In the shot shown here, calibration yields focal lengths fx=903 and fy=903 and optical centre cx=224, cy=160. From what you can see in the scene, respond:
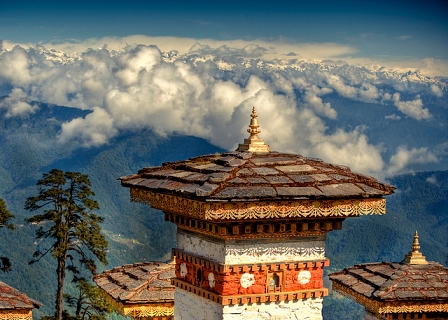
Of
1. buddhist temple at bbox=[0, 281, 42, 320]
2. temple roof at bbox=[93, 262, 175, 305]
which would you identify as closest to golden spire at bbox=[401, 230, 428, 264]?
temple roof at bbox=[93, 262, 175, 305]

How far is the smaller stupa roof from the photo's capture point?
33.1ft

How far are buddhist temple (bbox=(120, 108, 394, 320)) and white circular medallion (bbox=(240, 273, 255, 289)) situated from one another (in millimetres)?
12

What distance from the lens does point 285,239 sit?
10.6 m

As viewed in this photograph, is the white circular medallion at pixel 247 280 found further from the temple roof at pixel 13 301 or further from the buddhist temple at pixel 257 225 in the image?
the temple roof at pixel 13 301

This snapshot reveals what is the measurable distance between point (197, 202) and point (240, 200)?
1.59 ft

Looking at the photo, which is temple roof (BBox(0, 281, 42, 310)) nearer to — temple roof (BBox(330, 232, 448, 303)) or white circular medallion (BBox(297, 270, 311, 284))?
temple roof (BBox(330, 232, 448, 303))

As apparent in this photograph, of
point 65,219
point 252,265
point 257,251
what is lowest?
point 252,265

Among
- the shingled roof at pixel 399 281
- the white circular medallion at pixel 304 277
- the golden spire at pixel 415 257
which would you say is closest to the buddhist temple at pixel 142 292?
the shingled roof at pixel 399 281

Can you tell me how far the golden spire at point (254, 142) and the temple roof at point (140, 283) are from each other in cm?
665

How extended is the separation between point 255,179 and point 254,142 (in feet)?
4.12

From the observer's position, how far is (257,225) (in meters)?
10.4

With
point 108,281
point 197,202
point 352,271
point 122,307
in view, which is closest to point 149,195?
point 197,202

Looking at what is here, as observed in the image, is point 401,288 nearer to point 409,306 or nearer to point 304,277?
point 409,306

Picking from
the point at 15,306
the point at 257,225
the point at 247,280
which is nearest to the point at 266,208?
the point at 257,225
